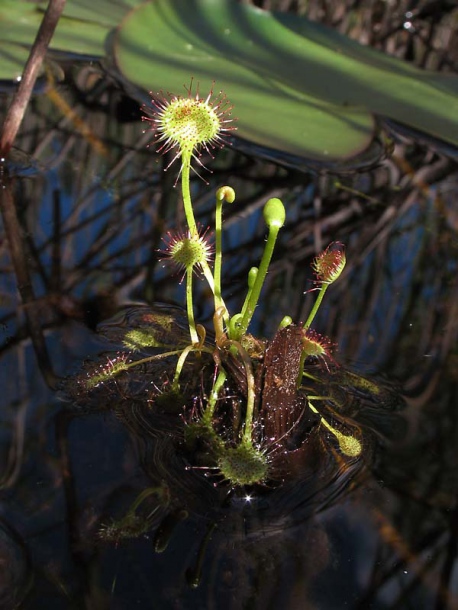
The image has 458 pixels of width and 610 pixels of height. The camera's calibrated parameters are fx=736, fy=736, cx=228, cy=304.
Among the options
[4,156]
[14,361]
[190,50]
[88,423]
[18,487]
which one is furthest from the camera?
[190,50]

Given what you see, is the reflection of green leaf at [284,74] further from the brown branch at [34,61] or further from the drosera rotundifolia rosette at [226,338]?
the drosera rotundifolia rosette at [226,338]

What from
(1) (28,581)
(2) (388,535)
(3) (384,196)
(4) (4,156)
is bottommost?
(1) (28,581)

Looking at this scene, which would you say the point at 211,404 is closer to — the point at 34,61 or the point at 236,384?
the point at 236,384

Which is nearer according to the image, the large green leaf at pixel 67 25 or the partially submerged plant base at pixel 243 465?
the partially submerged plant base at pixel 243 465

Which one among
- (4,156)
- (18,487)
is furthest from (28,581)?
(4,156)

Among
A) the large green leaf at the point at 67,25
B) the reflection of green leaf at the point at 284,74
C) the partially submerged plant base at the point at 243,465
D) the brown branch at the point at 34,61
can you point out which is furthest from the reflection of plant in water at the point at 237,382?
the large green leaf at the point at 67,25

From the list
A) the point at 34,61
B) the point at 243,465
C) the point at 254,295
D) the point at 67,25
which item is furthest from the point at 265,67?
the point at 243,465

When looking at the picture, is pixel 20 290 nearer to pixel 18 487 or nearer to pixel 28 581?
pixel 18 487
